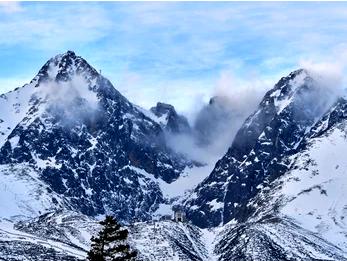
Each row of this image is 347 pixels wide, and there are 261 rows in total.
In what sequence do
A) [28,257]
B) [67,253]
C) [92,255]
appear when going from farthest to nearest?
[67,253], [28,257], [92,255]

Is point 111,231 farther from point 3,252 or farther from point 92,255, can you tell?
point 3,252

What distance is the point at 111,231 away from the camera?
85.4 metres

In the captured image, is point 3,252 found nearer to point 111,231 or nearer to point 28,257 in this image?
point 28,257

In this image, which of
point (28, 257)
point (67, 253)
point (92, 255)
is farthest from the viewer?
point (67, 253)

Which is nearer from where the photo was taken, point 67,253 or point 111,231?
point 111,231

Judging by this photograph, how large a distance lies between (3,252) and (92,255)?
330ft

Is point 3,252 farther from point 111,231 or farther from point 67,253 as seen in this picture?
point 111,231

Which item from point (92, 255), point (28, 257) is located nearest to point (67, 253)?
point (28, 257)

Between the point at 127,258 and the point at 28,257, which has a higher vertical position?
the point at 28,257

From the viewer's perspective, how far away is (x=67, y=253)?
198 meters

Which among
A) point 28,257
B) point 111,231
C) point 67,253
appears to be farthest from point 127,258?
point 67,253

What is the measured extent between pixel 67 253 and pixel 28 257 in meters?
19.3

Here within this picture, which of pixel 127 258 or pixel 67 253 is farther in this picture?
pixel 67 253

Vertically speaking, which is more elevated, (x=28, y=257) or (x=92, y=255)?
(x=28, y=257)
